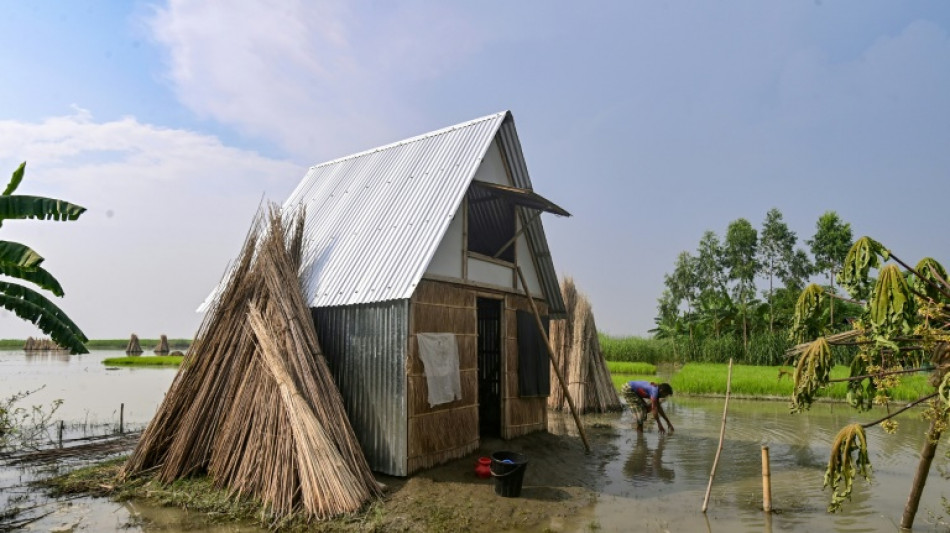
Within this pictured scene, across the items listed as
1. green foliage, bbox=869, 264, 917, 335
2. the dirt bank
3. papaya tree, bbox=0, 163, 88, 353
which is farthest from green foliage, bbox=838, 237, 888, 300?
papaya tree, bbox=0, 163, 88, 353

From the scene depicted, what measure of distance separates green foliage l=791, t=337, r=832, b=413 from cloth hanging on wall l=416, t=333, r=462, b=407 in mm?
4314

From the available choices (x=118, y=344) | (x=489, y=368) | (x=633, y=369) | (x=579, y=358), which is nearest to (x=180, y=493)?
(x=489, y=368)

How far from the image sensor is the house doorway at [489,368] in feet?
32.9

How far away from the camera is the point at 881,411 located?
15086mm

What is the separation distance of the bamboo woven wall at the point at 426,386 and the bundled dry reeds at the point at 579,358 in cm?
594

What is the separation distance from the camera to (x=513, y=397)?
953 centimetres

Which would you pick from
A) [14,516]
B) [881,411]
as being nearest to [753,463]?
[881,411]

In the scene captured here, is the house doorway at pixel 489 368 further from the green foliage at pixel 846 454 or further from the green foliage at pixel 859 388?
the green foliage at pixel 846 454

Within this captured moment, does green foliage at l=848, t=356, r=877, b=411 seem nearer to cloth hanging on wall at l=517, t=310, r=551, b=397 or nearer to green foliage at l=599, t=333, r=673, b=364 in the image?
cloth hanging on wall at l=517, t=310, r=551, b=397

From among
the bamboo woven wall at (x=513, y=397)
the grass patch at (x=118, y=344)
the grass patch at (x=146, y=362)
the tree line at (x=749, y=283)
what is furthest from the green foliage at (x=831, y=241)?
the grass patch at (x=118, y=344)

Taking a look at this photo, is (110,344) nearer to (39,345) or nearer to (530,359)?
(39,345)

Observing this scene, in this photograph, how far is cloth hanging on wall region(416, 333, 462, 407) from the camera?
24.2ft

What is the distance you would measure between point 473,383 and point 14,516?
557cm

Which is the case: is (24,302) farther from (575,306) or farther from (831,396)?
(831,396)
